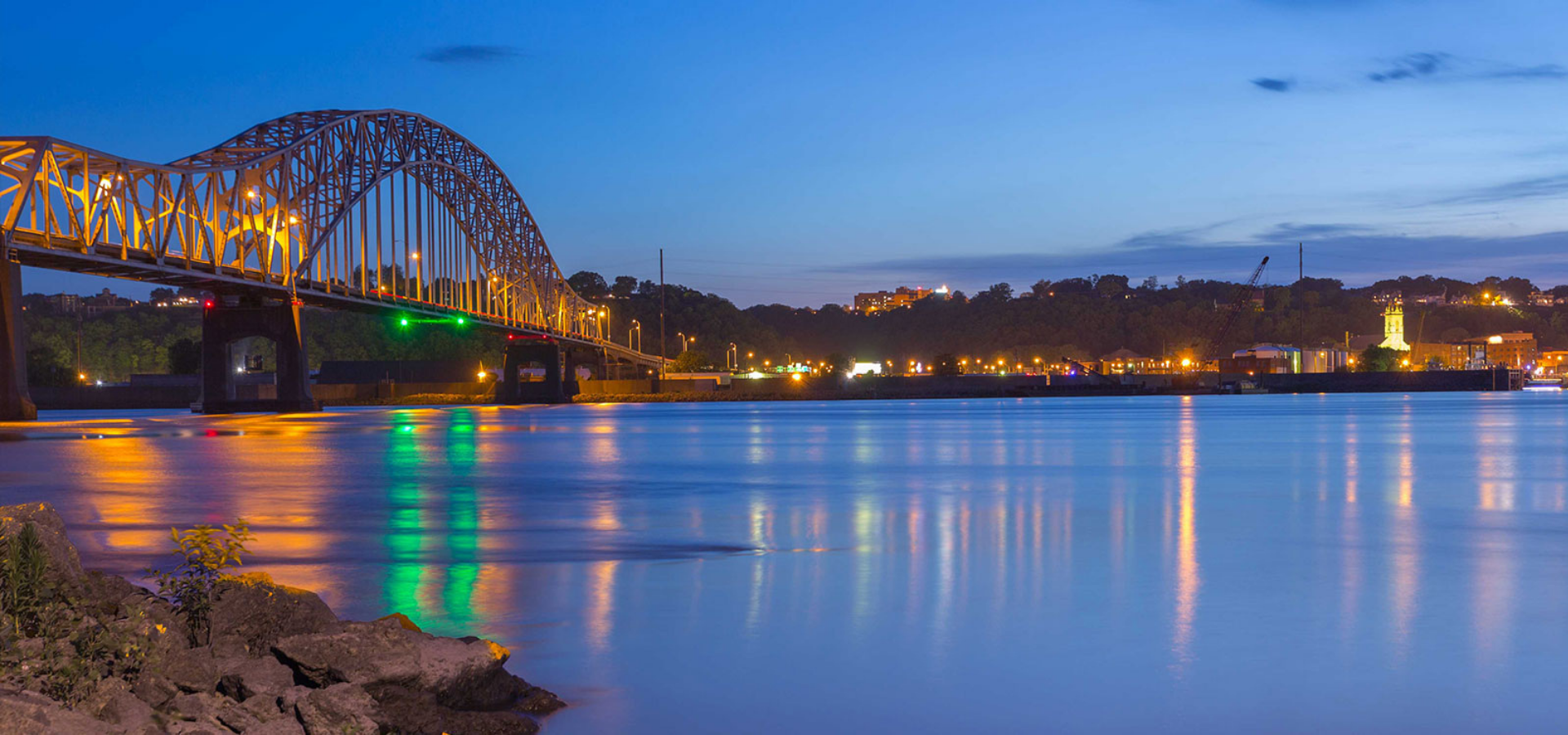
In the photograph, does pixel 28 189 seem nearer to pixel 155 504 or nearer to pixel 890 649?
pixel 155 504

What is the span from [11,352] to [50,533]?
166 ft

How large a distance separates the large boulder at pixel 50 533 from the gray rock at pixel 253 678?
4.35ft

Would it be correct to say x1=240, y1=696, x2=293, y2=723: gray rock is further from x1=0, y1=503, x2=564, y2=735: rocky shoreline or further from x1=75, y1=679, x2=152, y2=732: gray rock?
x1=75, y1=679, x2=152, y2=732: gray rock

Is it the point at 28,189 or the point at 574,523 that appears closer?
the point at 574,523

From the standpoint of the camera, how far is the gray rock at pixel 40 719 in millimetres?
5834

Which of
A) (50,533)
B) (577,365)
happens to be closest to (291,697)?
(50,533)

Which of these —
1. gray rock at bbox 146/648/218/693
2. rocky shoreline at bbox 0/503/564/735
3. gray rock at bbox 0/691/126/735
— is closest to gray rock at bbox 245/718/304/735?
rocky shoreline at bbox 0/503/564/735

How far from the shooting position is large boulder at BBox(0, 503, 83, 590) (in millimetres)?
8164

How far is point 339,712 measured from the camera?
7.03 meters

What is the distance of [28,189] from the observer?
57.4 meters

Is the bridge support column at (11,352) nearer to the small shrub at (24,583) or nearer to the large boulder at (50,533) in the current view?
the large boulder at (50,533)

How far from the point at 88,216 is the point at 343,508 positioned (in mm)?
51237

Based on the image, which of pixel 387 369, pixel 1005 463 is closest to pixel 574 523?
pixel 1005 463

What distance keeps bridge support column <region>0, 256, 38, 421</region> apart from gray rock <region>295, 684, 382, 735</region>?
51832mm
